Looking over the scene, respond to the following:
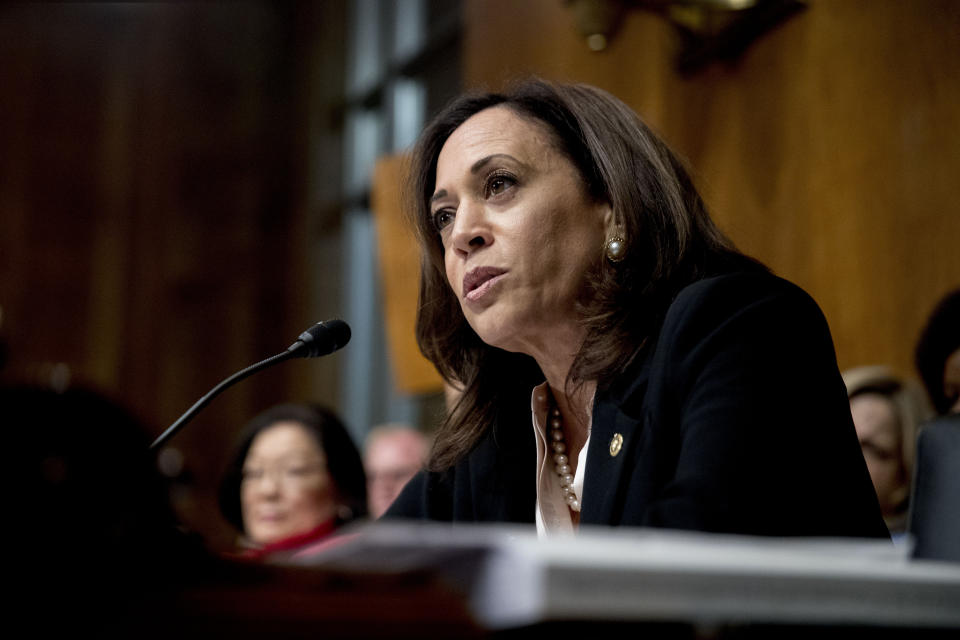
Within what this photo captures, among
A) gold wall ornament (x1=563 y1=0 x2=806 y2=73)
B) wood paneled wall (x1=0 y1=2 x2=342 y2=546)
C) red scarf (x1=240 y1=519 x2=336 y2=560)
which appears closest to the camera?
red scarf (x1=240 y1=519 x2=336 y2=560)

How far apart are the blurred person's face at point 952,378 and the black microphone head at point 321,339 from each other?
1.59 meters

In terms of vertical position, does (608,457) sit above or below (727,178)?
below

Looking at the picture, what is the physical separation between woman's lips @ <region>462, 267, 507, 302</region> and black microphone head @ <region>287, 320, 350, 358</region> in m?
0.23

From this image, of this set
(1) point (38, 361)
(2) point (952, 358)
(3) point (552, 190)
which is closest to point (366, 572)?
(3) point (552, 190)

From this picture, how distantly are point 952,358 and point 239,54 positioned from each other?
6417 mm

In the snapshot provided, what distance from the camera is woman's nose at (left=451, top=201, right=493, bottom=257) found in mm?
1930

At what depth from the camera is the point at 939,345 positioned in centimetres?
275

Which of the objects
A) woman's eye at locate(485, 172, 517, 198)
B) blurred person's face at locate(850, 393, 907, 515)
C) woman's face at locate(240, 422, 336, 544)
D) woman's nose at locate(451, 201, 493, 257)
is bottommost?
woman's face at locate(240, 422, 336, 544)

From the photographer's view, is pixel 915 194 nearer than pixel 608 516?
No

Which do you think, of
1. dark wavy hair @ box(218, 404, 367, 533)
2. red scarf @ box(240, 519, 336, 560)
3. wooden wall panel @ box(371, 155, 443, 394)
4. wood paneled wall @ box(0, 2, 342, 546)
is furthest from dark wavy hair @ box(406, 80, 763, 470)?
wood paneled wall @ box(0, 2, 342, 546)

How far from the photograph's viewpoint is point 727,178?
3.55m

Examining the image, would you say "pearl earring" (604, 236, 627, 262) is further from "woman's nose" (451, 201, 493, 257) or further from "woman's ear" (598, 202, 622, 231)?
"woman's nose" (451, 201, 493, 257)

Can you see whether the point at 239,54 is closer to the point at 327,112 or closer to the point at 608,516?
the point at 327,112

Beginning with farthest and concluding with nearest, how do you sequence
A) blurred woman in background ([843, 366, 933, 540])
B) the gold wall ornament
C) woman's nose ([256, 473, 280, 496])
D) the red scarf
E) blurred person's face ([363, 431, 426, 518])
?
blurred person's face ([363, 431, 426, 518]), woman's nose ([256, 473, 280, 496]), the gold wall ornament, the red scarf, blurred woman in background ([843, 366, 933, 540])
